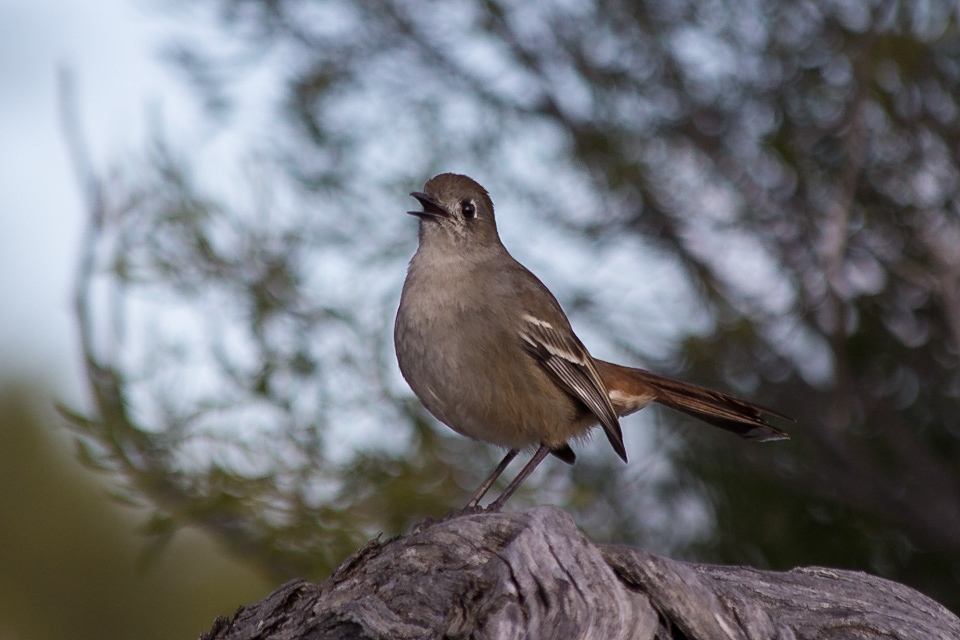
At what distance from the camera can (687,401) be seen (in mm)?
4867

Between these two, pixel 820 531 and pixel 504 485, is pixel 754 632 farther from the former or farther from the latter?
pixel 820 531

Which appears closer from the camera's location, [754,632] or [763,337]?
[754,632]

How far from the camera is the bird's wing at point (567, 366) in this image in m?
4.62

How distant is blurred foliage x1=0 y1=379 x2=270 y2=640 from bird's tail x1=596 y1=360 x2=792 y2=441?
4.02 metres

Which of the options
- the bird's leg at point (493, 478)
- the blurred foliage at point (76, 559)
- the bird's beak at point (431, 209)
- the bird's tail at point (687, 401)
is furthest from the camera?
the blurred foliage at point (76, 559)

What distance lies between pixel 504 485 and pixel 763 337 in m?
1.38

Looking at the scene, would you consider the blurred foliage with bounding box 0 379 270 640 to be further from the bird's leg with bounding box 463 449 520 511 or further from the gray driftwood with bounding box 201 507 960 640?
the gray driftwood with bounding box 201 507 960 640

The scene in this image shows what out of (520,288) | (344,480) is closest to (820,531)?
(520,288)

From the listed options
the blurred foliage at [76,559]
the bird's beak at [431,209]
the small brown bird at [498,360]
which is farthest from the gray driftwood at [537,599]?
the blurred foliage at [76,559]

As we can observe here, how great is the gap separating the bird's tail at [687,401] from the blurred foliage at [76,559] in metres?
4.02

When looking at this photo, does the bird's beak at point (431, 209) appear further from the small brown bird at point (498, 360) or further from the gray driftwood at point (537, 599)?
the gray driftwood at point (537, 599)

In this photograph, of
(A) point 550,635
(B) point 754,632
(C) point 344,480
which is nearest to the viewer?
(A) point 550,635

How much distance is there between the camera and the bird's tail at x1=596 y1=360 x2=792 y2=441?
4.67 m

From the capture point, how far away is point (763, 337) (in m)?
5.06
